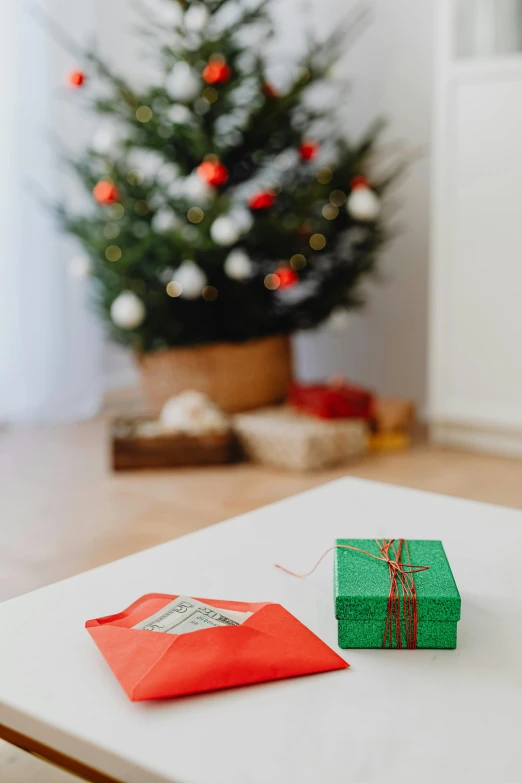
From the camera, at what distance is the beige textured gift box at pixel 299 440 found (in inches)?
96.8

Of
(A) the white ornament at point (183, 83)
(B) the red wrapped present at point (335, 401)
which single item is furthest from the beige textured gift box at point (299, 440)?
(A) the white ornament at point (183, 83)

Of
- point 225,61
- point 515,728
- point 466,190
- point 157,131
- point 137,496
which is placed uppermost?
point 225,61

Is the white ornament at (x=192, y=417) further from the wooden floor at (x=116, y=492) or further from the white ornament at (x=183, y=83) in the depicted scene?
the white ornament at (x=183, y=83)

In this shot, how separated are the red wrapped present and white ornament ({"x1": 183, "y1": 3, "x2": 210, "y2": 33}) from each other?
1067 millimetres

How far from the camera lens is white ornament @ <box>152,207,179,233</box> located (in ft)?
8.68

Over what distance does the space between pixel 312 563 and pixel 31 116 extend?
237 cm

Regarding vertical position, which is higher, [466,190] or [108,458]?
[466,190]

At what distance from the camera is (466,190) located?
2.60 m

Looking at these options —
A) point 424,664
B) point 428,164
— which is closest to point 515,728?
point 424,664

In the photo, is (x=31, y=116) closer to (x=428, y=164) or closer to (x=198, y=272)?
(x=198, y=272)

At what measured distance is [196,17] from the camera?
98.5 inches

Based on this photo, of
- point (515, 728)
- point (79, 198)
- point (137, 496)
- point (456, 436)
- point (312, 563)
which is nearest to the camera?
point (515, 728)

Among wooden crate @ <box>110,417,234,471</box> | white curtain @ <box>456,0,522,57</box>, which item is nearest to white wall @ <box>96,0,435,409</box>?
white curtain @ <box>456,0,522,57</box>

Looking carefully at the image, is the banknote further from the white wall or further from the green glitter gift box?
the white wall
